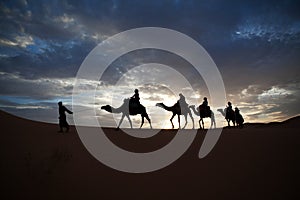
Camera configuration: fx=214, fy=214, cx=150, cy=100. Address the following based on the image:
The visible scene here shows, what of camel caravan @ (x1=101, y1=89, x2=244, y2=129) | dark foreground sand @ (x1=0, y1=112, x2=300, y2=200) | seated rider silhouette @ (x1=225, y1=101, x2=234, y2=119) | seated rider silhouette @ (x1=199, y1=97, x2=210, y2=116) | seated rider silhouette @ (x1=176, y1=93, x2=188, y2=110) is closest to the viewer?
dark foreground sand @ (x1=0, y1=112, x2=300, y2=200)

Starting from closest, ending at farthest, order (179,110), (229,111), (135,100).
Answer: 1. (135,100)
2. (179,110)
3. (229,111)

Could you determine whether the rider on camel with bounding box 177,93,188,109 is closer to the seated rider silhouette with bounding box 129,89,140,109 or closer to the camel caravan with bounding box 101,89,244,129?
the camel caravan with bounding box 101,89,244,129

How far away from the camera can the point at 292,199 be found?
4152 millimetres

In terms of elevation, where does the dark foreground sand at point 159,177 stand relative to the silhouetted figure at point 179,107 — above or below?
below

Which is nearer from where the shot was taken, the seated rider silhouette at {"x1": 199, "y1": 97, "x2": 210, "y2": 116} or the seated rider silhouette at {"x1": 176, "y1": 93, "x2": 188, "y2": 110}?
the seated rider silhouette at {"x1": 176, "y1": 93, "x2": 188, "y2": 110}

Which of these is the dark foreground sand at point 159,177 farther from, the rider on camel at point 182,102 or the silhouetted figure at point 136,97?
the rider on camel at point 182,102

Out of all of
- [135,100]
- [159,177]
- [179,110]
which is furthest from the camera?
[179,110]

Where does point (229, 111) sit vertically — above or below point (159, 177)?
above

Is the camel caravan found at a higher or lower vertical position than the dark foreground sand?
higher

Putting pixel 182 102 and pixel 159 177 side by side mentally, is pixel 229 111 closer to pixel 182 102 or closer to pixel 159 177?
pixel 182 102

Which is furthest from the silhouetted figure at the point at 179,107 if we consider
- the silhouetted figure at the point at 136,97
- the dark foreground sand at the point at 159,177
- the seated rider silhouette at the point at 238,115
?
the dark foreground sand at the point at 159,177

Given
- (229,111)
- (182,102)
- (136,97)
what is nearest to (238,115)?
(229,111)

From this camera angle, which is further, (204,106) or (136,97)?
(204,106)

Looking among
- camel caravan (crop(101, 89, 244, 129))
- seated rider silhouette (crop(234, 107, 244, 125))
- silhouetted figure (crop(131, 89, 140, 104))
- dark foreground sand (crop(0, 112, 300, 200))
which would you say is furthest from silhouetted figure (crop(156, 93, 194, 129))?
dark foreground sand (crop(0, 112, 300, 200))
